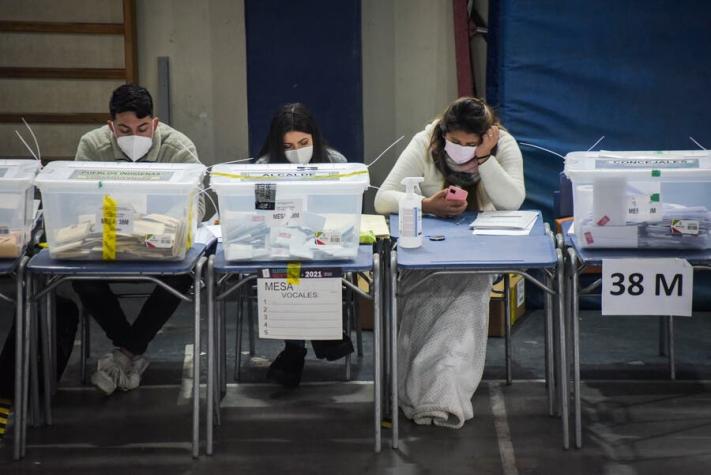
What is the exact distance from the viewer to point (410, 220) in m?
3.68

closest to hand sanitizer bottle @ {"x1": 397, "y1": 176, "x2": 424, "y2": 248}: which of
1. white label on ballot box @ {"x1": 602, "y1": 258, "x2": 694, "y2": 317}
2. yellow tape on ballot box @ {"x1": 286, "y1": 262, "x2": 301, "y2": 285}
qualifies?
yellow tape on ballot box @ {"x1": 286, "y1": 262, "x2": 301, "y2": 285}

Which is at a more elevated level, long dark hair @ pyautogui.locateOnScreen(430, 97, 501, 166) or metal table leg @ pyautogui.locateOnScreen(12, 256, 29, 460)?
long dark hair @ pyautogui.locateOnScreen(430, 97, 501, 166)

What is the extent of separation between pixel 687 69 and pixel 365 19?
1.68 m

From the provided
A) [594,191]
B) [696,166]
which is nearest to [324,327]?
[594,191]

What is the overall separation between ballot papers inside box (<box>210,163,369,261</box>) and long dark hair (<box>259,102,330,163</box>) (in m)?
0.65

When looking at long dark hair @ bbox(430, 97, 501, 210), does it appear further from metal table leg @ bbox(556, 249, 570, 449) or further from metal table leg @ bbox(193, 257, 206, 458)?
metal table leg @ bbox(193, 257, 206, 458)

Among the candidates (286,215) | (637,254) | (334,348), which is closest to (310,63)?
(334,348)

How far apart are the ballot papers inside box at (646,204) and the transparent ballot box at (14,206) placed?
5.82ft

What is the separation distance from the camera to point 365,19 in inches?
232

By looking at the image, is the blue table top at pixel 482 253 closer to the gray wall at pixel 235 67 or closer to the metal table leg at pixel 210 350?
the metal table leg at pixel 210 350

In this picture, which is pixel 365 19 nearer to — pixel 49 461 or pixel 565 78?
pixel 565 78

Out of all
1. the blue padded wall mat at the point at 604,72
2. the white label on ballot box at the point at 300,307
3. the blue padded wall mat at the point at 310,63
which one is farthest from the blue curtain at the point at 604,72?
the white label on ballot box at the point at 300,307

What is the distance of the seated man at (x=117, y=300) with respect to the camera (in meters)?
4.14

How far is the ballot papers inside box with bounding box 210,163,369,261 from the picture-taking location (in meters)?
3.50
